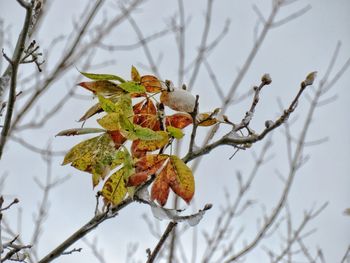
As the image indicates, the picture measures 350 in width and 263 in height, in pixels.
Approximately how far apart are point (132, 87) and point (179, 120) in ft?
0.37

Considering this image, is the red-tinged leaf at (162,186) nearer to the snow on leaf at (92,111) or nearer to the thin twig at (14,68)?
the snow on leaf at (92,111)

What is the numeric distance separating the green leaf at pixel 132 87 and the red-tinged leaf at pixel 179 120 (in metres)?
0.08

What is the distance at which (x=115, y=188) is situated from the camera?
0.73 metres

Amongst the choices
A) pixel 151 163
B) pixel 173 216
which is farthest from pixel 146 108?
pixel 173 216

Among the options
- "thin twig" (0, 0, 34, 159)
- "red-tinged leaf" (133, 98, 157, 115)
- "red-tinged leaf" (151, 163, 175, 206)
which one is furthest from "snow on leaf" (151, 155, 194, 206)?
"thin twig" (0, 0, 34, 159)

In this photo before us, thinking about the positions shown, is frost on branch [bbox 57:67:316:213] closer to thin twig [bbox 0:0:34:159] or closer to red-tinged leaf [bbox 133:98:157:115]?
red-tinged leaf [bbox 133:98:157:115]

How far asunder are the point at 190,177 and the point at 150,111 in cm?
15

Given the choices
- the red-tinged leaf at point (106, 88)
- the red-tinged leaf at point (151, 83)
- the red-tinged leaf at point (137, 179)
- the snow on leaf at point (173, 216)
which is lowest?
the snow on leaf at point (173, 216)

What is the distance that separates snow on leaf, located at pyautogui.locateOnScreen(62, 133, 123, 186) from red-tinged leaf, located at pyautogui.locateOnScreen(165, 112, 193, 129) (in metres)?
0.12

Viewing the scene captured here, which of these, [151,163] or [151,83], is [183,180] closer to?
[151,163]

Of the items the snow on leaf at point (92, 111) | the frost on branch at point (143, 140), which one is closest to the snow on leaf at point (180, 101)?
the frost on branch at point (143, 140)

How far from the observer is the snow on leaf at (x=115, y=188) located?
2.38ft

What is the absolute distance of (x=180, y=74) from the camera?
9.56 feet

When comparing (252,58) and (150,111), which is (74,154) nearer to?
(150,111)
